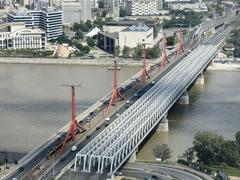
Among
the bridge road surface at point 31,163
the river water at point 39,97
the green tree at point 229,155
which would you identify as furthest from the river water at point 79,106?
the bridge road surface at point 31,163

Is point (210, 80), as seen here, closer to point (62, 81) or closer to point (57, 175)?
point (62, 81)

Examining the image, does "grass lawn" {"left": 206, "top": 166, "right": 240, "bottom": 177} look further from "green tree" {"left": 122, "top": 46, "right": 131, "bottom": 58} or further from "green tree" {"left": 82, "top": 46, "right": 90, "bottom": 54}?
"green tree" {"left": 82, "top": 46, "right": 90, "bottom": 54}

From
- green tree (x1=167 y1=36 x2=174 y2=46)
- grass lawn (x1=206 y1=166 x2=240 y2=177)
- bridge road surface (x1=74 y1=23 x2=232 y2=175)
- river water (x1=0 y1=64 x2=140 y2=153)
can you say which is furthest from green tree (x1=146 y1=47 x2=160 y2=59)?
grass lawn (x1=206 y1=166 x2=240 y2=177)

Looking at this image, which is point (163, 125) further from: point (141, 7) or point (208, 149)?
point (141, 7)

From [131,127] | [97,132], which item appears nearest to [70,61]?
[97,132]

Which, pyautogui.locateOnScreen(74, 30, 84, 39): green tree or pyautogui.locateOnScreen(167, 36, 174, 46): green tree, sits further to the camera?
pyautogui.locateOnScreen(74, 30, 84, 39): green tree
